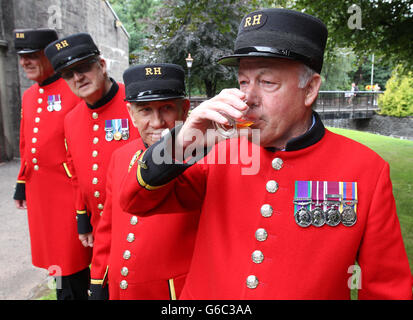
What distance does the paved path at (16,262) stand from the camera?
3.99 m

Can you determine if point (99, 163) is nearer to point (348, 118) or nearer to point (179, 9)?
point (179, 9)

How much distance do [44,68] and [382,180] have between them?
3.36 m

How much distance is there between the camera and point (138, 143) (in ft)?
7.57

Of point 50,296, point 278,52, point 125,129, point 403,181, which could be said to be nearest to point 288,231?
point 278,52

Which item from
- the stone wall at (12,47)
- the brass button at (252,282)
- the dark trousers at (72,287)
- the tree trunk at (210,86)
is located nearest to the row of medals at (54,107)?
the dark trousers at (72,287)

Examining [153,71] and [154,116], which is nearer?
[154,116]

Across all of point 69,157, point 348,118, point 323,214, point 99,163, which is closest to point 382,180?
point 323,214

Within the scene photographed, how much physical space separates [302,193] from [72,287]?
2.90 m

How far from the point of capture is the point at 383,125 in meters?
25.8

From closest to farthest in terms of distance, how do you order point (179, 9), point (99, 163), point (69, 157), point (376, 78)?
point (99, 163)
point (69, 157)
point (179, 9)
point (376, 78)

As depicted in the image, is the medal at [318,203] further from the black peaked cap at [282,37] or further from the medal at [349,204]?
the black peaked cap at [282,37]

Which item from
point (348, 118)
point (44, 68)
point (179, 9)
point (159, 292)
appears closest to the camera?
point (159, 292)

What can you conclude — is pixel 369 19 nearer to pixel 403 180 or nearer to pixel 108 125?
pixel 403 180

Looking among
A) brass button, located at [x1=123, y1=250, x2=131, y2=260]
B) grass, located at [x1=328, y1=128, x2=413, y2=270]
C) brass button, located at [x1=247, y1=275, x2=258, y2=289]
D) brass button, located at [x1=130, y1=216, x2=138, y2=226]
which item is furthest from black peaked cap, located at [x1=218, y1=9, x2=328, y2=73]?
grass, located at [x1=328, y1=128, x2=413, y2=270]
